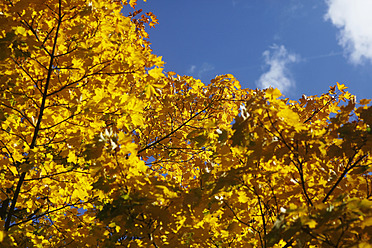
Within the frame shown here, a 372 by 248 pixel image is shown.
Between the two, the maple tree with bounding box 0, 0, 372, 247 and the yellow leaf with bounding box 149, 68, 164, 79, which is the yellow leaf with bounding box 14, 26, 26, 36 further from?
the yellow leaf with bounding box 149, 68, 164, 79

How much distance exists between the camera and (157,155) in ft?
15.8

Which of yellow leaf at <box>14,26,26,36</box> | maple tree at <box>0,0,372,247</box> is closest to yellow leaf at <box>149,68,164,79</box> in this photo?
maple tree at <box>0,0,372,247</box>

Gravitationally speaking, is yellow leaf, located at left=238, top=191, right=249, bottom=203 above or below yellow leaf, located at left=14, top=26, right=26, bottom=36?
below

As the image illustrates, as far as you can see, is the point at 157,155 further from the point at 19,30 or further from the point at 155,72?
the point at 19,30

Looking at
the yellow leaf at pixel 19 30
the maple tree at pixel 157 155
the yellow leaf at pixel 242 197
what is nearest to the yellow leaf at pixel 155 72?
the maple tree at pixel 157 155

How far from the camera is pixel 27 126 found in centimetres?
374

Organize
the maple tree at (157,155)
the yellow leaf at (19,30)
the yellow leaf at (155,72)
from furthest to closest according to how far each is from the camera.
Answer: the yellow leaf at (155,72) < the yellow leaf at (19,30) < the maple tree at (157,155)

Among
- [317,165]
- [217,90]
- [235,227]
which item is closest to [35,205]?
[235,227]

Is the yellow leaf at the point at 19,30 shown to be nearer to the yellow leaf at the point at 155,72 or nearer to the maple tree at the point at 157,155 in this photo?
the maple tree at the point at 157,155

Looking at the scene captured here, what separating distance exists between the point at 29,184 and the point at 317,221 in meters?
3.78

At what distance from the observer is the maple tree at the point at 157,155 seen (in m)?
2.41

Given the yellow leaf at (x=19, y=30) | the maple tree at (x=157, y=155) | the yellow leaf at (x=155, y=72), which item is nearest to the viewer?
the maple tree at (x=157, y=155)

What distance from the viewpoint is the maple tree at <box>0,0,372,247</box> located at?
2.41m

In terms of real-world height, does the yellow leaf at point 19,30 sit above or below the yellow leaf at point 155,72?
below
